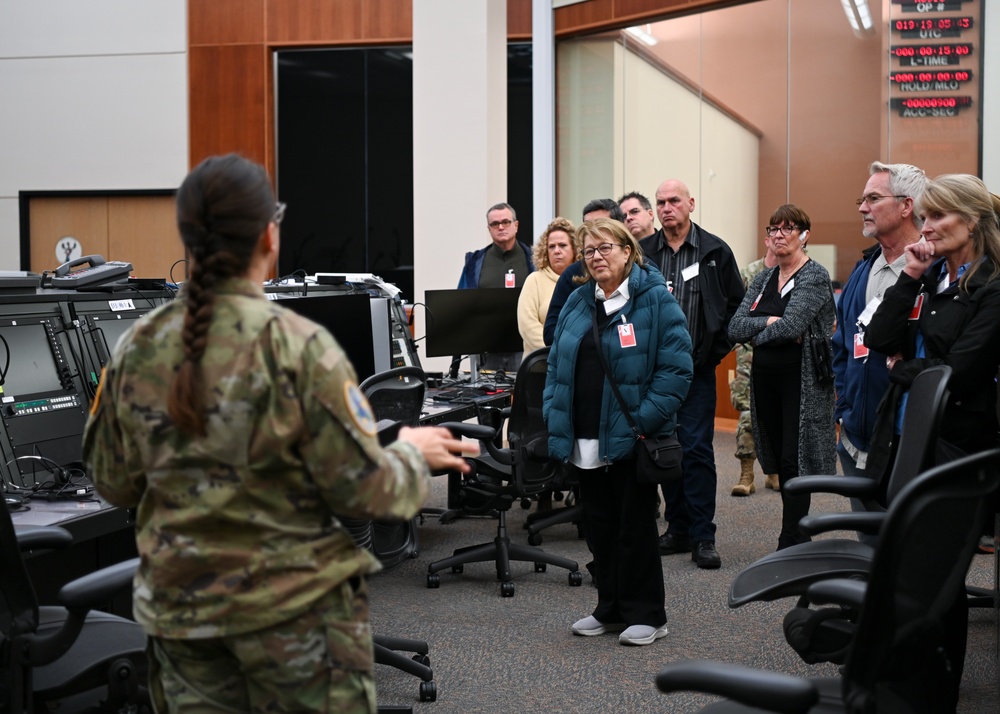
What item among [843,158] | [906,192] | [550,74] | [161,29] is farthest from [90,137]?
[906,192]

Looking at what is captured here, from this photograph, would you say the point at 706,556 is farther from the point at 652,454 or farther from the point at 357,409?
the point at 357,409

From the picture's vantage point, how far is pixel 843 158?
755 centimetres

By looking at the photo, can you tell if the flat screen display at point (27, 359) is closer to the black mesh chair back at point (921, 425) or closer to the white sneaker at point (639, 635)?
the white sneaker at point (639, 635)

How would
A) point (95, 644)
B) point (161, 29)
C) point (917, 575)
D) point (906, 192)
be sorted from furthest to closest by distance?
point (161, 29)
point (906, 192)
point (95, 644)
point (917, 575)

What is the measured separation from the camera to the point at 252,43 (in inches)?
398

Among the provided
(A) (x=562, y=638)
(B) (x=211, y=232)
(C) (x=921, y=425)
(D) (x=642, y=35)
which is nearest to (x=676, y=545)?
(A) (x=562, y=638)

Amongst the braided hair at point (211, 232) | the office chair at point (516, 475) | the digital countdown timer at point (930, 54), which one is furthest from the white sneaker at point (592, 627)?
the digital countdown timer at point (930, 54)

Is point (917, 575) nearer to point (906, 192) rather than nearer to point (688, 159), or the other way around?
point (906, 192)

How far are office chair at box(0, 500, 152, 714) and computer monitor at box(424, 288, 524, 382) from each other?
121 inches

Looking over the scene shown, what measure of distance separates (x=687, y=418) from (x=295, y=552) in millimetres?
3408

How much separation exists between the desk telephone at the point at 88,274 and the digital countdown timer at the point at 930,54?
5.49 meters

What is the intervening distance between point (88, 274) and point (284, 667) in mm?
2393

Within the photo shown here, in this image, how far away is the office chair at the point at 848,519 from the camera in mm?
2488

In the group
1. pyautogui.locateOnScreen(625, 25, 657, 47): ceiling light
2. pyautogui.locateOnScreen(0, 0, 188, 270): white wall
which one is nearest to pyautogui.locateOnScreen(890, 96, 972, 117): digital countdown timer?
pyautogui.locateOnScreen(625, 25, 657, 47): ceiling light
